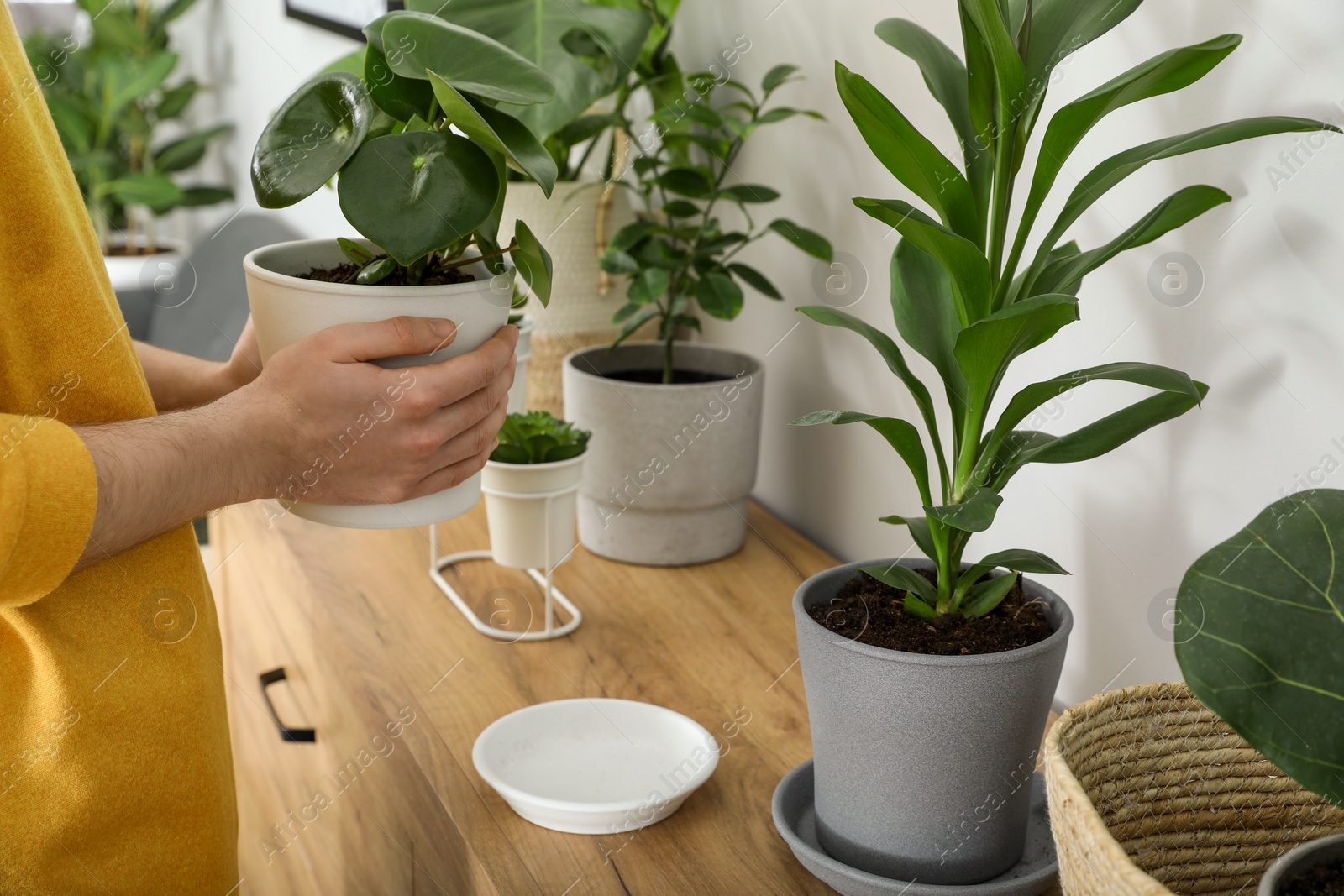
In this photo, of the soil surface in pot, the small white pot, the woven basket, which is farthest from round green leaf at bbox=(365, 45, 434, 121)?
the woven basket

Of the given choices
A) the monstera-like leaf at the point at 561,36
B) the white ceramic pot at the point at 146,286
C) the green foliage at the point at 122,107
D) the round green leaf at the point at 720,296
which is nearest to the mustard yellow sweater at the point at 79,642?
the monstera-like leaf at the point at 561,36

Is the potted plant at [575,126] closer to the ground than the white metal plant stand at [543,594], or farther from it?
farther from it

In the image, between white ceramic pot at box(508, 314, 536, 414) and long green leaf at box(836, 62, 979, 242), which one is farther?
white ceramic pot at box(508, 314, 536, 414)

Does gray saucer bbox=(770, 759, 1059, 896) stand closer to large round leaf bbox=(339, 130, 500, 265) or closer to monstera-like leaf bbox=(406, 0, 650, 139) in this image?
large round leaf bbox=(339, 130, 500, 265)

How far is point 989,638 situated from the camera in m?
0.66

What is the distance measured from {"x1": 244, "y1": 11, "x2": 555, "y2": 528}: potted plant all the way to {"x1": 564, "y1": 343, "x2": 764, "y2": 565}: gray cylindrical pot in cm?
38

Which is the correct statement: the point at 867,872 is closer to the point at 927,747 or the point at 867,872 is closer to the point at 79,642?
the point at 927,747

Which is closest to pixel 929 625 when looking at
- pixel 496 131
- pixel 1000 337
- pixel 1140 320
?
pixel 1000 337

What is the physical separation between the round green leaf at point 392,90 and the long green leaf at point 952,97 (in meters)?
0.29

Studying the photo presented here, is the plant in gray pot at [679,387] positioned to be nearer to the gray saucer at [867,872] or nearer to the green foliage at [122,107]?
the gray saucer at [867,872]

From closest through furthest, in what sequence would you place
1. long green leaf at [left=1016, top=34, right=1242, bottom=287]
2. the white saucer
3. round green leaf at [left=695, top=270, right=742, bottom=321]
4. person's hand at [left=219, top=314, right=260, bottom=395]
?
long green leaf at [left=1016, top=34, right=1242, bottom=287]
the white saucer
person's hand at [left=219, top=314, right=260, bottom=395]
round green leaf at [left=695, top=270, right=742, bottom=321]

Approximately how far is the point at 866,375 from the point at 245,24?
2.36m

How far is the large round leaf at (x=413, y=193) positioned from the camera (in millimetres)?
604

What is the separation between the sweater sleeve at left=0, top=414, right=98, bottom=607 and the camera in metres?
0.58
